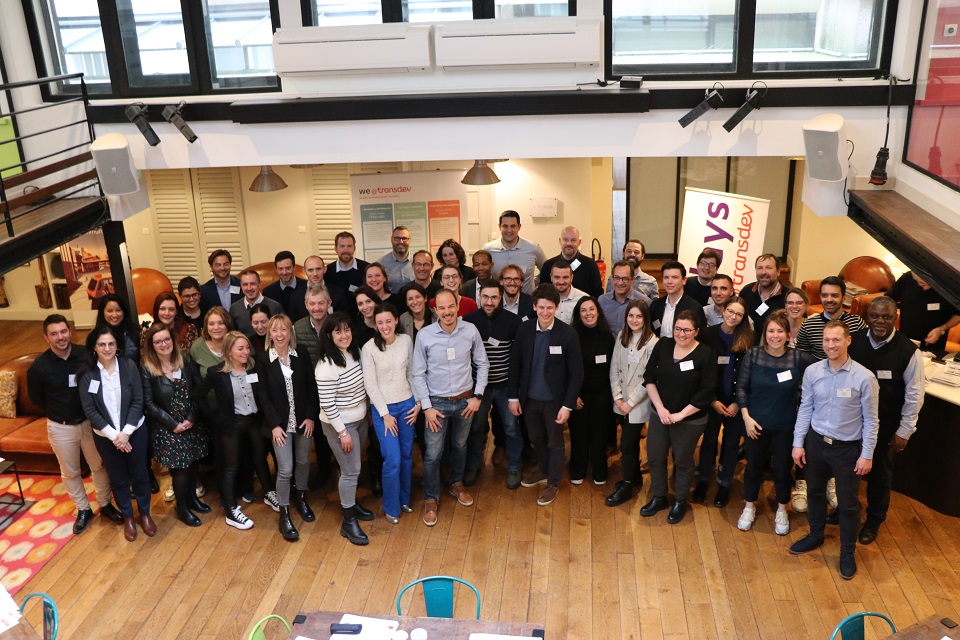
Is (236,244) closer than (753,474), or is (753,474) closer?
(753,474)

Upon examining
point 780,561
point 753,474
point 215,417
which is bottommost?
point 780,561

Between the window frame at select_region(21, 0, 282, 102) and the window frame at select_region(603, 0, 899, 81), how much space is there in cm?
257

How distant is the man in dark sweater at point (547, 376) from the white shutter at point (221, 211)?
5680 mm

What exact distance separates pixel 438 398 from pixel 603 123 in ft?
7.87

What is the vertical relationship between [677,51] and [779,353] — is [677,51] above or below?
above

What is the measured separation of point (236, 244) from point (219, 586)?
5.95 meters

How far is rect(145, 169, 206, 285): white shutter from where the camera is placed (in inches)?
404

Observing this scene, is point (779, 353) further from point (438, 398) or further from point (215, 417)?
point (215, 417)

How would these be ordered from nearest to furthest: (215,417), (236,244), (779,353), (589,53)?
(779,353)
(215,417)
(589,53)
(236,244)

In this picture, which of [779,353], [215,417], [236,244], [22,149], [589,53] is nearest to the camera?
[779,353]

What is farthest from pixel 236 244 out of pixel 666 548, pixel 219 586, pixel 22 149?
pixel 666 548

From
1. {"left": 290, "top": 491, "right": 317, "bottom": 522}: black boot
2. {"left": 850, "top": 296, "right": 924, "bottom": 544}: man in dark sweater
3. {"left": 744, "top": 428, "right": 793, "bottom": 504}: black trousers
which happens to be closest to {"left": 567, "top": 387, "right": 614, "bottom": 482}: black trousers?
{"left": 744, "top": 428, "right": 793, "bottom": 504}: black trousers

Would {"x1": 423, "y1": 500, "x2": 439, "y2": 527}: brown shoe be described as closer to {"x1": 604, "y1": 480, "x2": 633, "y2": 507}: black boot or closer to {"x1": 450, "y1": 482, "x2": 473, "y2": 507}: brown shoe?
{"x1": 450, "y1": 482, "x2": 473, "y2": 507}: brown shoe

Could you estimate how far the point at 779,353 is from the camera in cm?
514
